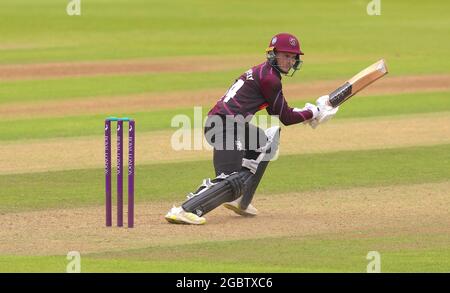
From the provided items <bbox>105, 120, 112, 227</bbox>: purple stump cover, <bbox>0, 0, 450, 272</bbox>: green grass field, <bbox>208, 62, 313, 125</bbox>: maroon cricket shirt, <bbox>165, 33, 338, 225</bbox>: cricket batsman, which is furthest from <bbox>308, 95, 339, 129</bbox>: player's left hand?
<bbox>105, 120, 112, 227</bbox>: purple stump cover

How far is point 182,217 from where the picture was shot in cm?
1217

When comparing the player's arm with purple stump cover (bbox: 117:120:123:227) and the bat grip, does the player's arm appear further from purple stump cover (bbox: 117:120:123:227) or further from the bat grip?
purple stump cover (bbox: 117:120:123:227)

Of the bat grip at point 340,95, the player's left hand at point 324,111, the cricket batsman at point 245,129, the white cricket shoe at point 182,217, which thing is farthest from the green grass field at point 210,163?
the bat grip at point 340,95

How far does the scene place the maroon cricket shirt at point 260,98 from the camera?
40.1 ft

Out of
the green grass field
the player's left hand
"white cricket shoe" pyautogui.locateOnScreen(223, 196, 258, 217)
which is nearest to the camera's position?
the green grass field

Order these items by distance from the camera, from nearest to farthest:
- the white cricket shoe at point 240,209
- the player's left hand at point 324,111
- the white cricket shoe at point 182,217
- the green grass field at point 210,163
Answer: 1. the green grass field at point 210,163
2. the white cricket shoe at point 182,217
3. the player's left hand at point 324,111
4. the white cricket shoe at point 240,209

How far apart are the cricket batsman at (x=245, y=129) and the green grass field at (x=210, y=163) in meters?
0.28

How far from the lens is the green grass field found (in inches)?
436

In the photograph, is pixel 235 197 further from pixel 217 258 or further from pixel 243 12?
pixel 243 12

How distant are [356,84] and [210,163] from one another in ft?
13.8

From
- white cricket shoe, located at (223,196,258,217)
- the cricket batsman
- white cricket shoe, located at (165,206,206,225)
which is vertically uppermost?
the cricket batsman

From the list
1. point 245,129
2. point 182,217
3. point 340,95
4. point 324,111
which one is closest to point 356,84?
point 340,95

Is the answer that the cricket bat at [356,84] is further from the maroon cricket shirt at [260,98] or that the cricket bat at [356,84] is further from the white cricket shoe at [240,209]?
the white cricket shoe at [240,209]

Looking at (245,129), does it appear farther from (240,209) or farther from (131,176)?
(131,176)
